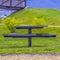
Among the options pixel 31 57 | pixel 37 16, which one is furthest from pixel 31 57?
pixel 37 16

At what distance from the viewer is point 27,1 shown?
30.5 metres

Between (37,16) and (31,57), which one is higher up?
(31,57)

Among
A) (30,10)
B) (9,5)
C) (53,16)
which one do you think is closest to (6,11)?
(9,5)

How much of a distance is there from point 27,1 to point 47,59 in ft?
76.3

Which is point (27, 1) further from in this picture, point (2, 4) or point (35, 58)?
point (35, 58)

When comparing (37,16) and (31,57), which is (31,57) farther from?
(37,16)

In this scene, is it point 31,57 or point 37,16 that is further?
point 37,16

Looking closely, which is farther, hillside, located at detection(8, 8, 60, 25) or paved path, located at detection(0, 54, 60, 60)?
hillside, located at detection(8, 8, 60, 25)

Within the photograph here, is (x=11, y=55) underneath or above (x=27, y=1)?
above

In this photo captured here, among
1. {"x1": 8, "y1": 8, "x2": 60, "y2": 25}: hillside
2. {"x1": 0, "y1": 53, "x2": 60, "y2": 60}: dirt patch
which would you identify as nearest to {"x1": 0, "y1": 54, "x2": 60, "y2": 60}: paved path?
{"x1": 0, "y1": 53, "x2": 60, "y2": 60}: dirt patch

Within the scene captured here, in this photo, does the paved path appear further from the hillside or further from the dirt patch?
the hillside

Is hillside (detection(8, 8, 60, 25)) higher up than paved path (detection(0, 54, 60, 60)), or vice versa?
paved path (detection(0, 54, 60, 60))

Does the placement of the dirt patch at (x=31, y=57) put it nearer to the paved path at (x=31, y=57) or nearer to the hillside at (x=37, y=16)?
the paved path at (x=31, y=57)

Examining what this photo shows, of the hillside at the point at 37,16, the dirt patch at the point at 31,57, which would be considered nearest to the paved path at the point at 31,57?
the dirt patch at the point at 31,57
